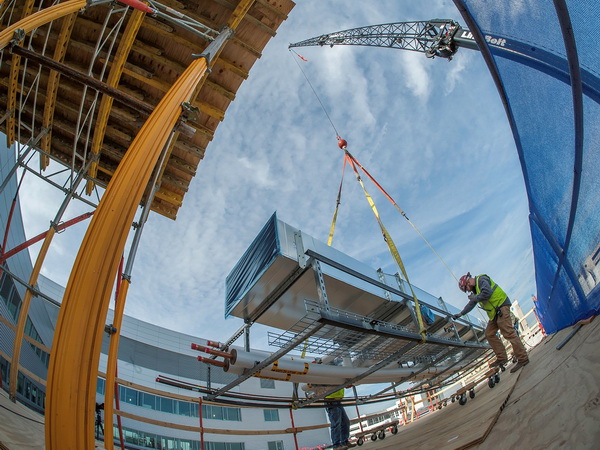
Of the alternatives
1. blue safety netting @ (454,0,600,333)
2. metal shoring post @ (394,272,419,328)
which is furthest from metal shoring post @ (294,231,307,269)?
blue safety netting @ (454,0,600,333)

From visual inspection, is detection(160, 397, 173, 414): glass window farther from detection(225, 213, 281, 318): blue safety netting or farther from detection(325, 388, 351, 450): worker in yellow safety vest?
detection(225, 213, 281, 318): blue safety netting

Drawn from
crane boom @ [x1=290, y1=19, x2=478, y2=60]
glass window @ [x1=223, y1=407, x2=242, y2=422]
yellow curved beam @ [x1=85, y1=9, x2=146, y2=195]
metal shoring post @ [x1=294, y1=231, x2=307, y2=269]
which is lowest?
glass window @ [x1=223, y1=407, x2=242, y2=422]

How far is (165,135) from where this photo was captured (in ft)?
8.43

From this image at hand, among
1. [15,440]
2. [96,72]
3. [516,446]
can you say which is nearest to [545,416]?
[516,446]

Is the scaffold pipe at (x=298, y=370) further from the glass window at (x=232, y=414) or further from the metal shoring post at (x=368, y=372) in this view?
the glass window at (x=232, y=414)

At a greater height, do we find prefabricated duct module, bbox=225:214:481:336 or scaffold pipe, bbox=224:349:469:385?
prefabricated duct module, bbox=225:214:481:336

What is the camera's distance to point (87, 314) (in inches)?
63.7

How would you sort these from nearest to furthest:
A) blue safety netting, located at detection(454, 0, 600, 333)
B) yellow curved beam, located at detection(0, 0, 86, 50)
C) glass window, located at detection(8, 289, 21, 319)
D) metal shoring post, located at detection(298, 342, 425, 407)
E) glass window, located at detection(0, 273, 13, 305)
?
blue safety netting, located at detection(454, 0, 600, 333)
yellow curved beam, located at detection(0, 0, 86, 50)
metal shoring post, located at detection(298, 342, 425, 407)
glass window, located at detection(0, 273, 13, 305)
glass window, located at detection(8, 289, 21, 319)

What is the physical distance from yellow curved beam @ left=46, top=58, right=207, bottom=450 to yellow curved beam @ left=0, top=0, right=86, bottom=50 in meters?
2.03

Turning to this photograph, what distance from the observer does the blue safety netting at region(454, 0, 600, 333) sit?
165cm

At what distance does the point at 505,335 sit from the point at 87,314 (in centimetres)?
594

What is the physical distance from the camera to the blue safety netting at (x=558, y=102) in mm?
1649

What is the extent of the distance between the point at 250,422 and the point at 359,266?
20231 mm

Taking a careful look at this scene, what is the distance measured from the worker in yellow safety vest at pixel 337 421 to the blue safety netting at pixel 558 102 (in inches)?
218
